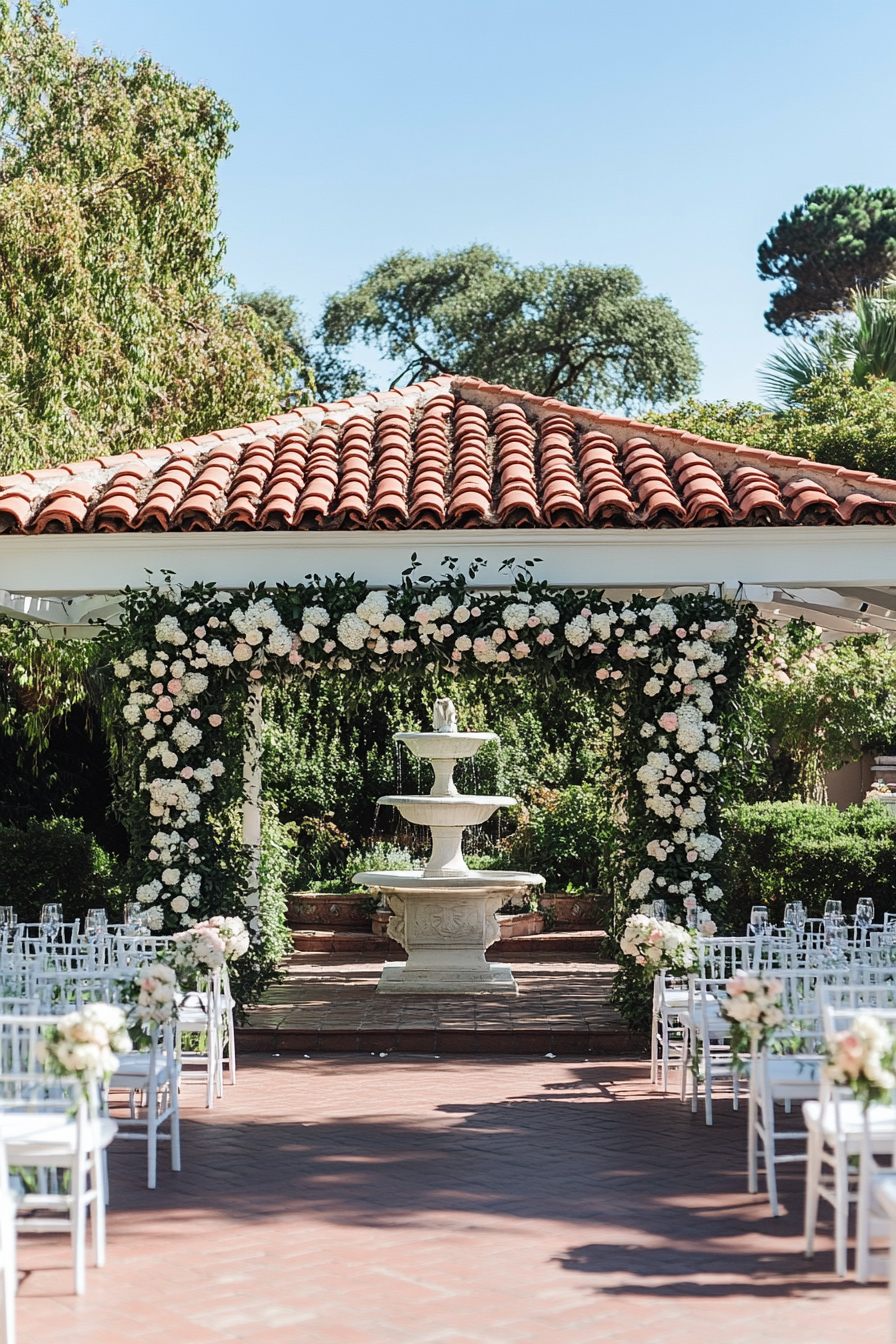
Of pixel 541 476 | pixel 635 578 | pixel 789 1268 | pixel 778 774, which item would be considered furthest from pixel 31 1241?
pixel 778 774

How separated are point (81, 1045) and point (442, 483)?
616cm

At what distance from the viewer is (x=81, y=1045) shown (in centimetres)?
500

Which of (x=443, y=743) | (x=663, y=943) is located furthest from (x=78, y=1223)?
(x=443, y=743)

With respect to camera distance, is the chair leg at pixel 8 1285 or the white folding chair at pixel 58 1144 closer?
the chair leg at pixel 8 1285

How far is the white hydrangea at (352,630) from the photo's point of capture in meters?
9.80

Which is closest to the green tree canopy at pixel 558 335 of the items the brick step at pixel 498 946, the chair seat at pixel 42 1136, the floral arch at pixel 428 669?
the brick step at pixel 498 946

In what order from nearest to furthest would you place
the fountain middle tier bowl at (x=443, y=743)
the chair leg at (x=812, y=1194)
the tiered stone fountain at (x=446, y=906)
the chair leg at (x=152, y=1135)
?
1. the chair leg at (x=812, y=1194)
2. the chair leg at (x=152, y=1135)
3. the tiered stone fountain at (x=446, y=906)
4. the fountain middle tier bowl at (x=443, y=743)

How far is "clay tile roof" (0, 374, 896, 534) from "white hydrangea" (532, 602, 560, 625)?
575 millimetres

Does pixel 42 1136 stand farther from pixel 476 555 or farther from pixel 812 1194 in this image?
pixel 476 555

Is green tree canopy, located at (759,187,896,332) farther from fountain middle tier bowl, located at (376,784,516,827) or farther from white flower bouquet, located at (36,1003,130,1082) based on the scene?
white flower bouquet, located at (36,1003,130,1082)

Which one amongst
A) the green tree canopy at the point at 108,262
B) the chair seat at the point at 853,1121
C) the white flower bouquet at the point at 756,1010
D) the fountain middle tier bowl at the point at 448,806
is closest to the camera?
the chair seat at the point at 853,1121

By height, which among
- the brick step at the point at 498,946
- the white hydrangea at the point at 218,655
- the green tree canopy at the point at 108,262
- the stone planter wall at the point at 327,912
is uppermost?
the green tree canopy at the point at 108,262

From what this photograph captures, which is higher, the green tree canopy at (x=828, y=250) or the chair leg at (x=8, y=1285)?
the green tree canopy at (x=828, y=250)

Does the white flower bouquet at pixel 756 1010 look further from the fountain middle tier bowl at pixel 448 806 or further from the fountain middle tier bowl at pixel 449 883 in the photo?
the fountain middle tier bowl at pixel 448 806
